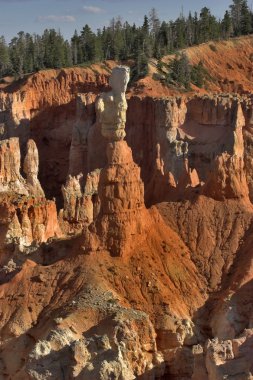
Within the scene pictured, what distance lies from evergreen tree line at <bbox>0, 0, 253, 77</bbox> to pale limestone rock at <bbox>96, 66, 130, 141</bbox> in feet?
144

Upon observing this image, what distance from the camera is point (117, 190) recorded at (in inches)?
1043

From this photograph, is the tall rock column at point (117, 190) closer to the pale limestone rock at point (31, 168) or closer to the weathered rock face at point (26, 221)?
the weathered rock face at point (26, 221)

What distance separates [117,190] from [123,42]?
64917 millimetres

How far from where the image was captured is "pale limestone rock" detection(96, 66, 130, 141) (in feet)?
87.2

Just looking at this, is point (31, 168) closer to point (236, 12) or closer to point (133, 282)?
point (133, 282)

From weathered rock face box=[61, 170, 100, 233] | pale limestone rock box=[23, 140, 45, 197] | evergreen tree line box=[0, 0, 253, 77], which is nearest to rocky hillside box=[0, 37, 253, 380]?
weathered rock face box=[61, 170, 100, 233]

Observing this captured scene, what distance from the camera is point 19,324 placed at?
24500mm

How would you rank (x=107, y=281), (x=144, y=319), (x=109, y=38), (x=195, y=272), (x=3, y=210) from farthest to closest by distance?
(x=109, y=38), (x=3, y=210), (x=195, y=272), (x=107, y=281), (x=144, y=319)

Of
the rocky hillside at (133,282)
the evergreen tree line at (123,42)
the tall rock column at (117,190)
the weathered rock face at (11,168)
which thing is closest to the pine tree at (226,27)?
the evergreen tree line at (123,42)

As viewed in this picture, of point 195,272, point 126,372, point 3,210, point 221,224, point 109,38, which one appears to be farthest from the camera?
point 109,38

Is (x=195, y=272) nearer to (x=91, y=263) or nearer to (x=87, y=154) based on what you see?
(x=91, y=263)

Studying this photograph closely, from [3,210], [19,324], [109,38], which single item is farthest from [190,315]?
[109,38]

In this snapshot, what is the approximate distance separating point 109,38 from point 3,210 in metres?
56.3

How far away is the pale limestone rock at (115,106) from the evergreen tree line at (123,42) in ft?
144
